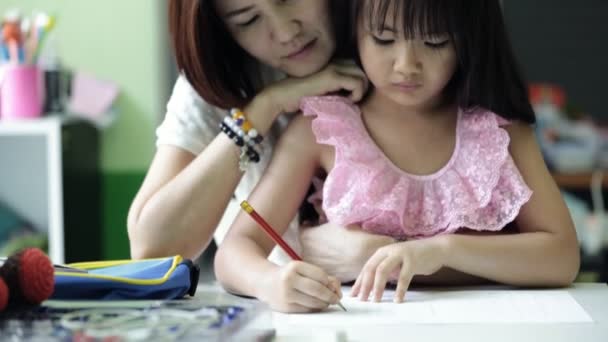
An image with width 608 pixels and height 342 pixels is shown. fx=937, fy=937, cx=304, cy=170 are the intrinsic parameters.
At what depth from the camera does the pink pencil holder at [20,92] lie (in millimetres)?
2760

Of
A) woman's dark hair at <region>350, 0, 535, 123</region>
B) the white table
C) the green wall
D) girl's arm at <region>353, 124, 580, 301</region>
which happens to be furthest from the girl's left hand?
the green wall

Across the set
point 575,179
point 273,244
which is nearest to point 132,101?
point 575,179

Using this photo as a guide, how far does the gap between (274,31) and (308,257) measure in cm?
32

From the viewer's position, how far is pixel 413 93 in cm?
122

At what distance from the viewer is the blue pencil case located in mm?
960

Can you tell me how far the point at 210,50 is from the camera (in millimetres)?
1360

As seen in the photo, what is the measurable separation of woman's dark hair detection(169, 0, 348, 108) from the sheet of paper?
40 centimetres

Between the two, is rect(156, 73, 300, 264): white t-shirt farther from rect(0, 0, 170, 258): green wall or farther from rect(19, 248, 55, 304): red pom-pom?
rect(0, 0, 170, 258): green wall

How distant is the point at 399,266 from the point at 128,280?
1.07 ft

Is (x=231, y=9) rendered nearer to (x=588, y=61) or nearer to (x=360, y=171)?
(x=360, y=171)

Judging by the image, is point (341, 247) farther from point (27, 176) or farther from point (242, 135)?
point (27, 176)

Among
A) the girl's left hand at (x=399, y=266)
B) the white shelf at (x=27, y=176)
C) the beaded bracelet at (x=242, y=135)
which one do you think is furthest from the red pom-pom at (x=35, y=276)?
the white shelf at (x=27, y=176)

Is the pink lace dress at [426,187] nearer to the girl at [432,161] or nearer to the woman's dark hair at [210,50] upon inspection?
the girl at [432,161]

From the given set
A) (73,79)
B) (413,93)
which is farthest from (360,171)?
(73,79)
